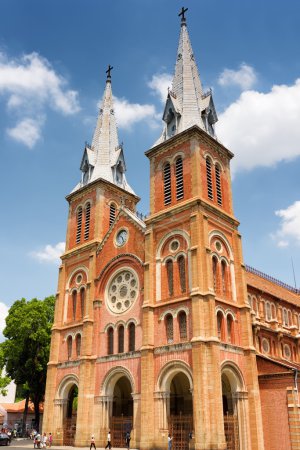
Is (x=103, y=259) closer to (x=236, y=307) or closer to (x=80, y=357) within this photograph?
(x=80, y=357)

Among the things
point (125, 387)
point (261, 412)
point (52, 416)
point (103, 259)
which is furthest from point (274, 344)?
point (52, 416)

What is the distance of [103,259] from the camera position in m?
40.5

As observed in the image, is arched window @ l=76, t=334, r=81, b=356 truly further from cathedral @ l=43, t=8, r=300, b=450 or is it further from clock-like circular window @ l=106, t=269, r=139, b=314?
clock-like circular window @ l=106, t=269, r=139, b=314

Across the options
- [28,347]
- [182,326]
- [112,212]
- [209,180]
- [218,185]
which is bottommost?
[182,326]

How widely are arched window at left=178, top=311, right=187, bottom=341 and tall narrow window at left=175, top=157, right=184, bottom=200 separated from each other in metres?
9.63

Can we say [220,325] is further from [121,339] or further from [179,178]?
[179,178]

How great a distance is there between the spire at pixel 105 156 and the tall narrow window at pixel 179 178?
35.9 feet

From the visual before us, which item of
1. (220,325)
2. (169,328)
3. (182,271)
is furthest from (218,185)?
(169,328)

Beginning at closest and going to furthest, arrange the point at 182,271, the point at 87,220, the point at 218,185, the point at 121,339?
1. the point at 182,271
2. the point at 121,339
3. the point at 218,185
4. the point at 87,220

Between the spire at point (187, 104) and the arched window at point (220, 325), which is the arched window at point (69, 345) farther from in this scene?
the spire at point (187, 104)

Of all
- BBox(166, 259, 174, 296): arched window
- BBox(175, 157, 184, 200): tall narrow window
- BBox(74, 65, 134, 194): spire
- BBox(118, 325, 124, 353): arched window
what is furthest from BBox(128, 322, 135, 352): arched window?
BBox(74, 65, 134, 194): spire

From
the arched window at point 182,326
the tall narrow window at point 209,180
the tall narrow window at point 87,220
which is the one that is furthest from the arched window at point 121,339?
the tall narrow window at point 209,180

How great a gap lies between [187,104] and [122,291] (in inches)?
703

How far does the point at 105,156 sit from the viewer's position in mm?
48750
